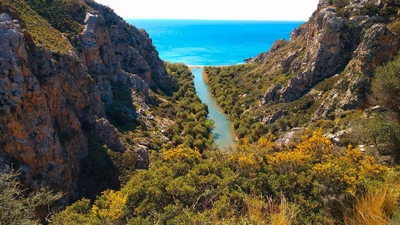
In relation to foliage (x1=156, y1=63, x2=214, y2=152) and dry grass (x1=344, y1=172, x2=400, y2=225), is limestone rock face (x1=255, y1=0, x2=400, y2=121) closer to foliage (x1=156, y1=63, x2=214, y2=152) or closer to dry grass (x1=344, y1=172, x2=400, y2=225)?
foliage (x1=156, y1=63, x2=214, y2=152)

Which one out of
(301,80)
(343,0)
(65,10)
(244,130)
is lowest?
(244,130)

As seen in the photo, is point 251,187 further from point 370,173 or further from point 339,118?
point 339,118

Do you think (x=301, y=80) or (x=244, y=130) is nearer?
(x=244, y=130)

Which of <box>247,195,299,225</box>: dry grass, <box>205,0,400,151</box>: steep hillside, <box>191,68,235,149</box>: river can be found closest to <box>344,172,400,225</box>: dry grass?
<box>247,195,299,225</box>: dry grass

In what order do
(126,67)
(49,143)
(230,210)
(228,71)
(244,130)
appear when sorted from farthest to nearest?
(228,71), (126,67), (244,130), (49,143), (230,210)

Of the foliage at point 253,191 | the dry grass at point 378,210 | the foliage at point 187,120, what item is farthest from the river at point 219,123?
the dry grass at point 378,210

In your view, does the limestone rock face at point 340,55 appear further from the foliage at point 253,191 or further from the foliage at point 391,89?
the foliage at point 253,191

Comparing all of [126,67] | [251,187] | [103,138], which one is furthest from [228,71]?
[251,187]
